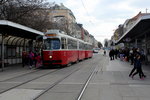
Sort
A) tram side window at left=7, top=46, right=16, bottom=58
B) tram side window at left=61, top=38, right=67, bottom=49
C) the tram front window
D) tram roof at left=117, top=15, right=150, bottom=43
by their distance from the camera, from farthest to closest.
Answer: tram side window at left=7, top=46, right=16, bottom=58, tram side window at left=61, top=38, right=67, bottom=49, the tram front window, tram roof at left=117, top=15, right=150, bottom=43

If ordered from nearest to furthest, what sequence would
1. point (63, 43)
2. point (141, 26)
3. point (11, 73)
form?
point (11, 73) < point (141, 26) < point (63, 43)

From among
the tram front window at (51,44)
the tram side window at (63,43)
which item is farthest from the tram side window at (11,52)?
the tram side window at (63,43)

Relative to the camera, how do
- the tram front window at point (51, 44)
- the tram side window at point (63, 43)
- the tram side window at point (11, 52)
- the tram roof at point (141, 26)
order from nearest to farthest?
the tram roof at point (141, 26), the tram front window at point (51, 44), the tram side window at point (63, 43), the tram side window at point (11, 52)

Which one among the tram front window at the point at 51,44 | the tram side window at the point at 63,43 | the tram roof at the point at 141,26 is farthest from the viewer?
the tram side window at the point at 63,43

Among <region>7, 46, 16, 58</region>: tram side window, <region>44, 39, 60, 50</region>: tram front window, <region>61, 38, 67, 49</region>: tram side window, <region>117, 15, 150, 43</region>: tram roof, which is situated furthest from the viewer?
<region>7, 46, 16, 58</region>: tram side window

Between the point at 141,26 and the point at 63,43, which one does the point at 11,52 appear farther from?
the point at 141,26

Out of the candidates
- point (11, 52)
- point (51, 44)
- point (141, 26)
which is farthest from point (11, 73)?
point (141, 26)

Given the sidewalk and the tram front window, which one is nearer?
the sidewalk

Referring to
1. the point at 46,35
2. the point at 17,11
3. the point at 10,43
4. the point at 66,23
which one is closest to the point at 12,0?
the point at 17,11

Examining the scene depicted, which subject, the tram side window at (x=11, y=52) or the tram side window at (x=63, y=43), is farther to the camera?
the tram side window at (x=11, y=52)

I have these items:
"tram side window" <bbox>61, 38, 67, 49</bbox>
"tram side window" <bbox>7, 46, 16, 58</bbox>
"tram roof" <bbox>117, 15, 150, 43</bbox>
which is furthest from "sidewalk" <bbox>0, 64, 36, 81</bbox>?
"tram roof" <bbox>117, 15, 150, 43</bbox>

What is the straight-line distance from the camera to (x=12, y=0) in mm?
28719

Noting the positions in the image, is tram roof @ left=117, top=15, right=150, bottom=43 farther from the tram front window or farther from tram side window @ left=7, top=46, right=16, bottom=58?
tram side window @ left=7, top=46, right=16, bottom=58

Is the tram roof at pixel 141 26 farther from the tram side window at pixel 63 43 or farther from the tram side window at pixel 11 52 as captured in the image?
the tram side window at pixel 11 52
